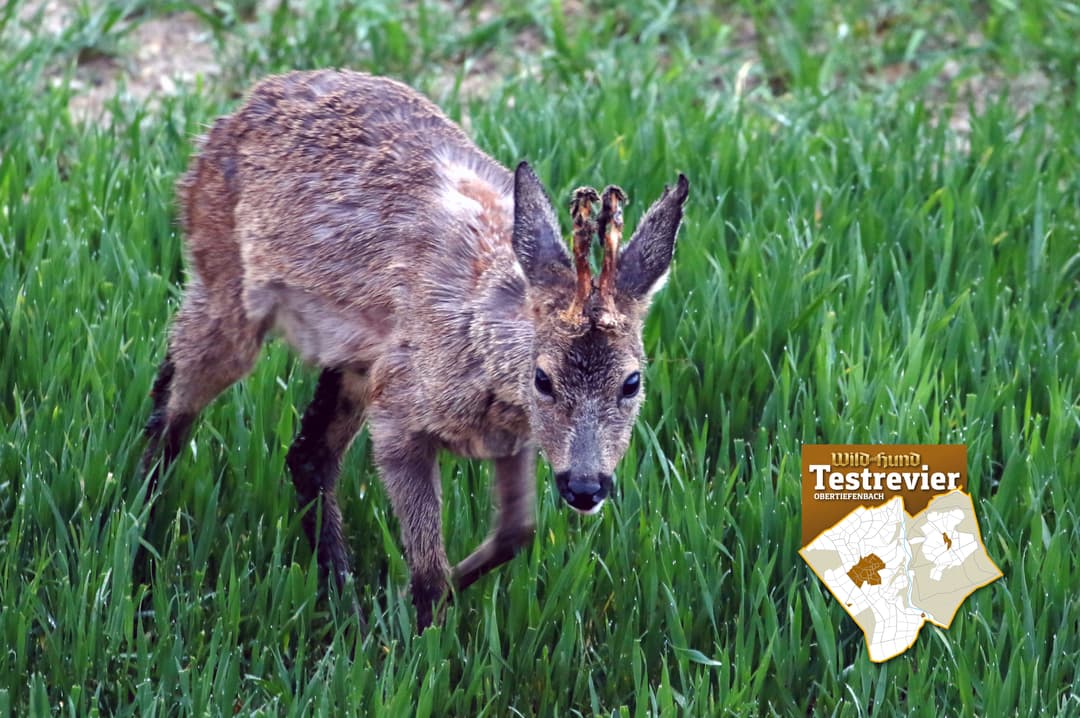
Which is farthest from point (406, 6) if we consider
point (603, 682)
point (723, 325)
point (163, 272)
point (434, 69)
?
point (603, 682)

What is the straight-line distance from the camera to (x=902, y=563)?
→ 14.2 feet

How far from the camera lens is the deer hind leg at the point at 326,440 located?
4.75 meters

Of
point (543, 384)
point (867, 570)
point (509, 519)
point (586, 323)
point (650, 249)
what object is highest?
point (650, 249)

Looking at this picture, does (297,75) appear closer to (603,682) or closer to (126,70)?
A: (603,682)

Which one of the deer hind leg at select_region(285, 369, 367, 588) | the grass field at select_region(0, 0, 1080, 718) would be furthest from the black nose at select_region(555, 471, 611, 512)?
the deer hind leg at select_region(285, 369, 367, 588)

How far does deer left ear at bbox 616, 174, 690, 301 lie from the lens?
12.9 ft

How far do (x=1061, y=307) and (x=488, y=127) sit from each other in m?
2.28

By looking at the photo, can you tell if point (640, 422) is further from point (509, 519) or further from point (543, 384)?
point (543, 384)

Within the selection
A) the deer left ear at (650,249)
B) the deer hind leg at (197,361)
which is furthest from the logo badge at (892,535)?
the deer hind leg at (197,361)

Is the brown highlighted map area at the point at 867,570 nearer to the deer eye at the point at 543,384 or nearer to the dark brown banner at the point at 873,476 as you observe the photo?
the dark brown banner at the point at 873,476

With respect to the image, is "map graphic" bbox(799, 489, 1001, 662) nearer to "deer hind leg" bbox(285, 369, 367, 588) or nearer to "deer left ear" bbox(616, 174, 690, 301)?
"deer left ear" bbox(616, 174, 690, 301)

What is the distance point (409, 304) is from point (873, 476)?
1.33 metres

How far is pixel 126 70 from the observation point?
7.92 metres

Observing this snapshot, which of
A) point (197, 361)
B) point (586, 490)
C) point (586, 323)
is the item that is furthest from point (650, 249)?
point (197, 361)
